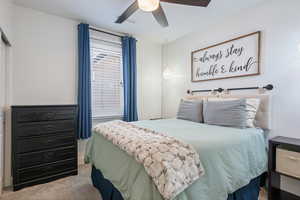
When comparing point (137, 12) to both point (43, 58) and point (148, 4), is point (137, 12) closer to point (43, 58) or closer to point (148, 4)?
point (148, 4)

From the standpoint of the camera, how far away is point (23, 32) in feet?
7.95

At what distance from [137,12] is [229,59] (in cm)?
166

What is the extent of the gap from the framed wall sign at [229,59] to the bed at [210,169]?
1032 millimetres

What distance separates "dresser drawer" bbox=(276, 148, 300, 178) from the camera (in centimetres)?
164

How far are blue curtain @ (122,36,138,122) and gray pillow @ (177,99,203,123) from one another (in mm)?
1059

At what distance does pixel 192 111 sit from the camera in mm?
2635

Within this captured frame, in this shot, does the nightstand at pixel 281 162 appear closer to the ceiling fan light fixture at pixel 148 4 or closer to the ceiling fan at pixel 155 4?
the ceiling fan at pixel 155 4

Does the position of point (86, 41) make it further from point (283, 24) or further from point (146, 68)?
point (283, 24)

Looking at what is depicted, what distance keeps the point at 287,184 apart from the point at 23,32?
4.13 metres

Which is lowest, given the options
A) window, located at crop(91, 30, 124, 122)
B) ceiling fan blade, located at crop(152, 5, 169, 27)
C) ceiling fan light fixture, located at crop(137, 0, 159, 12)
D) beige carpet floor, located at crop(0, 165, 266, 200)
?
beige carpet floor, located at crop(0, 165, 266, 200)

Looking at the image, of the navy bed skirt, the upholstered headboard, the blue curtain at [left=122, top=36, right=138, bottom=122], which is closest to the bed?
the navy bed skirt

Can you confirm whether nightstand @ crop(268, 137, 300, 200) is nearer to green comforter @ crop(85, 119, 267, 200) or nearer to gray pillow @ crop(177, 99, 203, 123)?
green comforter @ crop(85, 119, 267, 200)

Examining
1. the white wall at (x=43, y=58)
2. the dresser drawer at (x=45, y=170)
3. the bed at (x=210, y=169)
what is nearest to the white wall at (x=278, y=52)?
the bed at (x=210, y=169)

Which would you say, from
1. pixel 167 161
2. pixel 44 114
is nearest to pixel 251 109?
pixel 167 161
